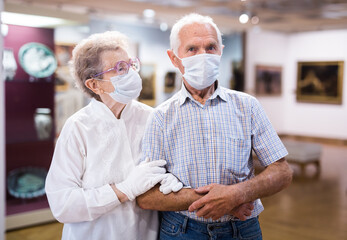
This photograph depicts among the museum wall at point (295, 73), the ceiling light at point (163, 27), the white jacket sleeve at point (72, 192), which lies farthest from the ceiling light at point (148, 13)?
the white jacket sleeve at point (72, 192)

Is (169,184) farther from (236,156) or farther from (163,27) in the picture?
(163,27)

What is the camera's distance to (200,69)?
212cm

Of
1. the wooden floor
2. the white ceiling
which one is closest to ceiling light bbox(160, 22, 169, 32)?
the white ceiling

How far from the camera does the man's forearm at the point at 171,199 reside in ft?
6.60

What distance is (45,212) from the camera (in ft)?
17.9

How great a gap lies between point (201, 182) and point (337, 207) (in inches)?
198

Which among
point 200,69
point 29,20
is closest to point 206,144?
point 200,69

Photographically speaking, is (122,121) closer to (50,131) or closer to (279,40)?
(50,131)

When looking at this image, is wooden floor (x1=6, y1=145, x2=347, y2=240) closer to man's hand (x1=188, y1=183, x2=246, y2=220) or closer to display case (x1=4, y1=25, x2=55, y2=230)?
display case (x1=4, y1=25, x2=55, y2=230)

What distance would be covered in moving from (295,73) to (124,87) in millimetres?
13399

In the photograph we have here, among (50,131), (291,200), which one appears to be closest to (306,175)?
(291,200)

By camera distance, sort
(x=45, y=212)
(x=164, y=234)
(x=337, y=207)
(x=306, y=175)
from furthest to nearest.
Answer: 1. (x=306, y=175)
2. (x=337, y=207)
3. (x=45, y=212)
4. (x=164, y=234)

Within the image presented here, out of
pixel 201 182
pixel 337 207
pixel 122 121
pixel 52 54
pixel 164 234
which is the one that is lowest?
pixel 337 207

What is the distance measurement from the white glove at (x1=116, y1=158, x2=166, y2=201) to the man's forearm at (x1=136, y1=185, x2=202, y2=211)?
1.9 inches
